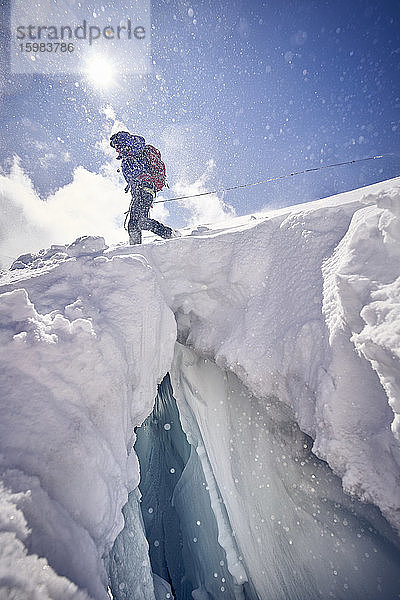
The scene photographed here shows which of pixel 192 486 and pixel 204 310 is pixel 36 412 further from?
pixel 192 486

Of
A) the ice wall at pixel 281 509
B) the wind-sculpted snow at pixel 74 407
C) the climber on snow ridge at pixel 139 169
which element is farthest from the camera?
the climber on snow ridge at pixel 139 169

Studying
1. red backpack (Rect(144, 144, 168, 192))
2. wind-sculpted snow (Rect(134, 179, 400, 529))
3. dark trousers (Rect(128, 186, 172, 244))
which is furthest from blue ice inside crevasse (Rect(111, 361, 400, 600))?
red backpack (Rect(144, 144, 168, 192))

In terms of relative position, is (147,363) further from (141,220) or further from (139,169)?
(139,169)

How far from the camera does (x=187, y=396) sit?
Answer: 357 centimetres

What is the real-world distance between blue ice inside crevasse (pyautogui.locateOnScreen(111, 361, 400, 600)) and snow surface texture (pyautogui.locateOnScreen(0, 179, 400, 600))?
0.51 m

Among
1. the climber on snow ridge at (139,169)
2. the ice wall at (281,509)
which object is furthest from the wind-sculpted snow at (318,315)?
the climber on snow ridge at (139,169)

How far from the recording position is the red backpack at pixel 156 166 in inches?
160

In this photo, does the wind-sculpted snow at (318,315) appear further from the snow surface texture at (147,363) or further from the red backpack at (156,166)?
the red backpack at (156,166)

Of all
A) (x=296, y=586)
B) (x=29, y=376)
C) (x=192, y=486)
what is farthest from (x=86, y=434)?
(x=192, y=486)

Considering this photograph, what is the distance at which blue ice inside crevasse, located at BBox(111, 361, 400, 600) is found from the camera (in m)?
1.62

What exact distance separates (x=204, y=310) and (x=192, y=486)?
9.93 feet

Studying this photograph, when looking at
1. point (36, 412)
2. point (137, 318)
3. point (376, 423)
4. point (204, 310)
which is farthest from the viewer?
point (204, 310)

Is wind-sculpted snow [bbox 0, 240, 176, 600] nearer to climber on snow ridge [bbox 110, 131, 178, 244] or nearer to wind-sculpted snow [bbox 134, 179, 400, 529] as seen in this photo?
wind-sculpted snow [bbox 134, 179, 400, 529]

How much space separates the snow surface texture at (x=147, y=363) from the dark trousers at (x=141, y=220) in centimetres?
120
